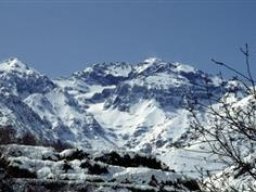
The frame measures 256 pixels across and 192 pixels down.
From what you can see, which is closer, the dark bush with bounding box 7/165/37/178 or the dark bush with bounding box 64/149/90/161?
the dark bush with bounding box 7/165/37/178

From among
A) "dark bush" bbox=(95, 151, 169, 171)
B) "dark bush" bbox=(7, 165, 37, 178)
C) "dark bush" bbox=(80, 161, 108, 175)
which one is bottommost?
"dark bush" bbox=(7, 165, 37, 178)

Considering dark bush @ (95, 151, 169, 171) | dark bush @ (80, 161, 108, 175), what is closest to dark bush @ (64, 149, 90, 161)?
dark bush @ (95, 151, 169, 171)

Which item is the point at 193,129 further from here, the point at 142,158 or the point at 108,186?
the point at 142,158

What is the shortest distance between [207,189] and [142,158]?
38.4 metres

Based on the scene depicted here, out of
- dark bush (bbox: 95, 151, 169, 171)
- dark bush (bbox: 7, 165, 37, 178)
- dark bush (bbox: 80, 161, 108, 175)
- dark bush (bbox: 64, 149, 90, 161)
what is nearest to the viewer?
dark bush (bbox: 7, 165, 37, 178)

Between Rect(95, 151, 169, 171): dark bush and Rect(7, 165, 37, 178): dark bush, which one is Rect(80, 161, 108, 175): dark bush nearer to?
Rect(7, 165, 37, 178): dark bush

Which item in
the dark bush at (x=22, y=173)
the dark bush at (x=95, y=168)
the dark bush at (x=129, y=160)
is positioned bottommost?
the dark bush at (x=22, y=173)

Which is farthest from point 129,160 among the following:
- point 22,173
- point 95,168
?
point 22,173

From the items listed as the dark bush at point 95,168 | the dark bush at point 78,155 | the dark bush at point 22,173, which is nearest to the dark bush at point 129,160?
the dark bush at point 78,155

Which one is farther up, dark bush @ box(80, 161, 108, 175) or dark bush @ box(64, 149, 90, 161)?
dark bush @ box(64, 149, 90, 161)

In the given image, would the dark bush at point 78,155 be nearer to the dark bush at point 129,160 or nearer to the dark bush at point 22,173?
the dark bush at point 129,160

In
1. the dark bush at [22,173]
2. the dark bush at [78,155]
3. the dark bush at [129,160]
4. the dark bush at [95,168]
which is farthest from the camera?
the dark bush at [129,160]

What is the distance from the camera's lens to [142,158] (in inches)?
1843

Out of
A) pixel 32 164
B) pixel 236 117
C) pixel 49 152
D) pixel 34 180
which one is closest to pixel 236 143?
pixel 236 117
